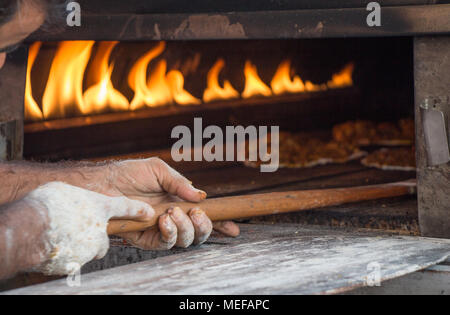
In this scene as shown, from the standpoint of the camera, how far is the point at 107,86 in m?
4.07

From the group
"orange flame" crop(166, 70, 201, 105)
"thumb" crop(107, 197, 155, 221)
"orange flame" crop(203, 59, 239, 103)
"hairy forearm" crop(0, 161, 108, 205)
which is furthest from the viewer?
"orange flame" crop(203, 59, 239, 103)

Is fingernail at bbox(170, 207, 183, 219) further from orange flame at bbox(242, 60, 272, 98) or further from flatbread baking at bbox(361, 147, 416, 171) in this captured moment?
orange flame at bbox(242, 60, 272, 98)

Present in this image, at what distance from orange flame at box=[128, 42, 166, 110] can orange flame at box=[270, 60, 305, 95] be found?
3.46ft

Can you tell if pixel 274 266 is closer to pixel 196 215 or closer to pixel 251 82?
pixel 196 215

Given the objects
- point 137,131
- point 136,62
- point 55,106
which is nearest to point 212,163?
point 137,131

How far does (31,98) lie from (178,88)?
3.29 ft

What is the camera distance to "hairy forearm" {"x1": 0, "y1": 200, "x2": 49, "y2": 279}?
1762 millimetres

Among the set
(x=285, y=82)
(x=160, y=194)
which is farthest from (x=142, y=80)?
(x=160, y=194)

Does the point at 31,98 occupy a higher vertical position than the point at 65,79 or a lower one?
lower

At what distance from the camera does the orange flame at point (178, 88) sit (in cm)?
440

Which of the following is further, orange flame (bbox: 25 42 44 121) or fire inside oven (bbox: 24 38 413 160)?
fire inside oven (bbox: 24 38 413 160)

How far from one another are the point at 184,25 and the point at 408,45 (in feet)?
10.5

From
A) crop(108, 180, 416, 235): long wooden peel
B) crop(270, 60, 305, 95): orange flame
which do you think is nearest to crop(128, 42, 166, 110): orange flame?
crop(270, 60, 305, 95): orange flame

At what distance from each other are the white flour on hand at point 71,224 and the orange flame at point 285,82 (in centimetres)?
321
